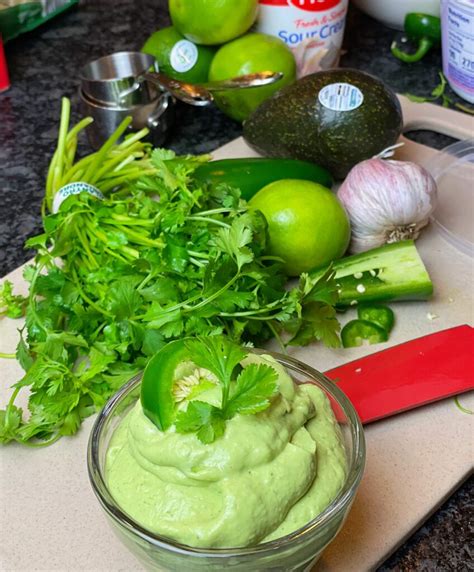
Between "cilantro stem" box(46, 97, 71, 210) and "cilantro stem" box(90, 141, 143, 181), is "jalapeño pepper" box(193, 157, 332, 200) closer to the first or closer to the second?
"cilantro stem" box(90, 141, 143, 181)

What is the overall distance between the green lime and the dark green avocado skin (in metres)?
0.28

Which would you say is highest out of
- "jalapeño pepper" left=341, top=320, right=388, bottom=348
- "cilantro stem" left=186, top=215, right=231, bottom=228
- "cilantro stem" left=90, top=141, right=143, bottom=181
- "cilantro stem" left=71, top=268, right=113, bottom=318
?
"cilantro stem" left=186, top=215, right=231, bottom=228

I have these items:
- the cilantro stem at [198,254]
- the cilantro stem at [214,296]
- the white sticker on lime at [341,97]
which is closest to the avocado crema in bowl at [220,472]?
the cilantro stem at [214,296]

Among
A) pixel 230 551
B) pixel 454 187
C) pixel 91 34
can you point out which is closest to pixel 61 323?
pixel 230 551

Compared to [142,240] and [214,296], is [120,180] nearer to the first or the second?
[142,240]

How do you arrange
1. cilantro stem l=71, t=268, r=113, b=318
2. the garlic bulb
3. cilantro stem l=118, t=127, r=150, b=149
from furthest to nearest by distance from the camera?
cilantro stem l=118, t=127, r=150, b=149 < the garlic bulb < cilantro stem l=71, t=268, r=113, b=318

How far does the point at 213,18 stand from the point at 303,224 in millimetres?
645

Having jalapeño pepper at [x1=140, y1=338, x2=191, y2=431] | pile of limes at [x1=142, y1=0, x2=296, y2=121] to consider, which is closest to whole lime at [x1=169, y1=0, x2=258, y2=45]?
pile of limes at [x1=142, y1=0, x2=296, y2=121]

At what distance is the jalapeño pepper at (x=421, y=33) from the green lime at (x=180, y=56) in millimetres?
573

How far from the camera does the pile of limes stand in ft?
5.57

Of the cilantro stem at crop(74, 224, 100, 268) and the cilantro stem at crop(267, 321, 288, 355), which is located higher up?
the cilantro stem at crop(74, 224, 100, 268)

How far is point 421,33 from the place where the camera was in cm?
205

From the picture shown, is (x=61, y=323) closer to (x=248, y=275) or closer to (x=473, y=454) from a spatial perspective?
(x=248, y=275)

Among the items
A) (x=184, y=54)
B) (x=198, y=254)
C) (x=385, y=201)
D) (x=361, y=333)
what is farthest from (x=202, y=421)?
(x=184, y=54)
